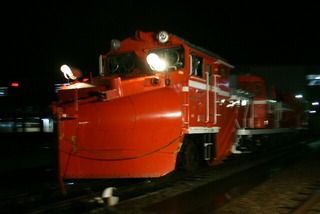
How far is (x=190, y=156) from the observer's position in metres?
11.0

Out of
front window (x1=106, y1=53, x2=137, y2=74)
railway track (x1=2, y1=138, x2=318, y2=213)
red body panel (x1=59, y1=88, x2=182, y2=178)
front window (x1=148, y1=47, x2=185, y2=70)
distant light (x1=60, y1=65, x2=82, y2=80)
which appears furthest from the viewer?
front window (x1=106, y1=53, x2=137, y2=74)

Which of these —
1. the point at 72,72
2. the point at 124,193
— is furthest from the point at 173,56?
the point at 124,193

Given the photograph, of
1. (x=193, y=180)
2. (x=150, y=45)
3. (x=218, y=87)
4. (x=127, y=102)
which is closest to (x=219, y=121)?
(x=218, y=87)

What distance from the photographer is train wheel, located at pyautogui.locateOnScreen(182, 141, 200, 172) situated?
10.6 meters

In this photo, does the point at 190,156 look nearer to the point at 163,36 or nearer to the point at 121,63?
the point at 121,63

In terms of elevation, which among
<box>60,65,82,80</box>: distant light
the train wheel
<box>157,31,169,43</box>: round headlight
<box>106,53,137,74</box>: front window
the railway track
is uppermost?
<box>157,31,169,43</box>: round headlight

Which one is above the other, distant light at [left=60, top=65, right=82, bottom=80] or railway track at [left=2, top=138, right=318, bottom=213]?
distant light at [left=60, top=65, right=82, bottom=80]

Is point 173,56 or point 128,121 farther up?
point 173,56

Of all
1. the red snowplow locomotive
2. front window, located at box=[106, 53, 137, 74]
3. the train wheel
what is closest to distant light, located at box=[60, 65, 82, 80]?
the red snowplow locomotive

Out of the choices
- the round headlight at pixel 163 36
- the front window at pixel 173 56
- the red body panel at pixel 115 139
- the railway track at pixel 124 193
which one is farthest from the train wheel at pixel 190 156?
the round headlight at pixel 163 36

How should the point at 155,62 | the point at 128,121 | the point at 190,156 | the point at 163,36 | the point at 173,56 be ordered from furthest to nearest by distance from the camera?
the point at 190,156 < the point at 173,56 < the point at 163,36 < the point at 155,62 < the point at 128,121

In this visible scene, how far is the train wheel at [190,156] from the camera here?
10633 millimetres

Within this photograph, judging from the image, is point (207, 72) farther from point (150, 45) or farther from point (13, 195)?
point (13, 195)

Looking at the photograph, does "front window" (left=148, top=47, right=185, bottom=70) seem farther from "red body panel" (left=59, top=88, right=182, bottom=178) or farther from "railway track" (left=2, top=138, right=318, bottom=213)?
"railway track" (left=2, top=138, right=318, bottom=213)
